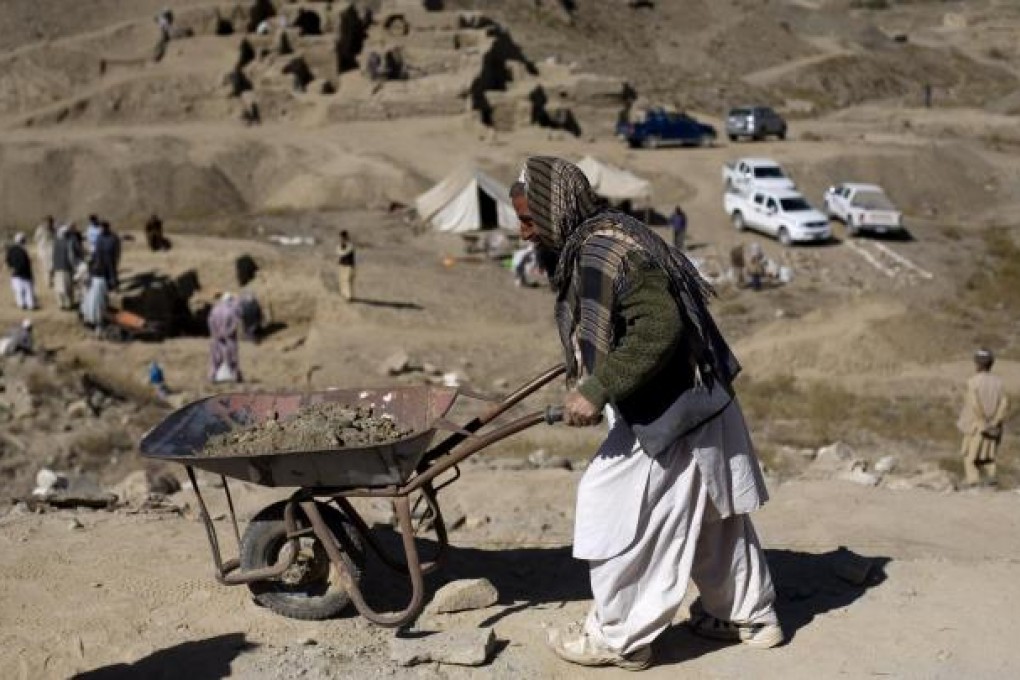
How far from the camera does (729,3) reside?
189 ft

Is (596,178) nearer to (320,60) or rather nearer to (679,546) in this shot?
(320,60)

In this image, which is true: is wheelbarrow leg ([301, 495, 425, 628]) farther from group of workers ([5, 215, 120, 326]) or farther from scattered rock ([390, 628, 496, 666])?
group of workers ([5, 215, 120, 326])

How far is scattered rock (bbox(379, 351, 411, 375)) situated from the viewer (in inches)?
569

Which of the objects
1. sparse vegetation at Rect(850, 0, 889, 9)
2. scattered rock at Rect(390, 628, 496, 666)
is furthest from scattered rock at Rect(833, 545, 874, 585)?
sparse vegetation at Rect(850, 0, 889, 9)

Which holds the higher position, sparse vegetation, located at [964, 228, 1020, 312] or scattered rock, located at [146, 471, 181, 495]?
scattered rock, located at [146, 471, 181, 495]

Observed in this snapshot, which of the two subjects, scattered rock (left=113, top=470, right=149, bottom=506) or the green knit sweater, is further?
scattered rock (left=113, top=470, right=149, bottom=506)

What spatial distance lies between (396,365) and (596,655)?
995cm

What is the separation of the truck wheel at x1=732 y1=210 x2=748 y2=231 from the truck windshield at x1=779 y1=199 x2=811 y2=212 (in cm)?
104

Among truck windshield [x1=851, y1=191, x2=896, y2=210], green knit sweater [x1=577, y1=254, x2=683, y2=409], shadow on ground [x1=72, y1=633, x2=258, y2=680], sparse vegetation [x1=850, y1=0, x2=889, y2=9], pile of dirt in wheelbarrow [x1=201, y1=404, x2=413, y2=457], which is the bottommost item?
sparse vegetation [x1=850, y1=0, x2=889, y2=9]

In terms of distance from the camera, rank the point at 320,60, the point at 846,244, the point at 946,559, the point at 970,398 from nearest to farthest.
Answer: the point at 946,559, the point at 970,398, the point at 846,244, the point at 320,60

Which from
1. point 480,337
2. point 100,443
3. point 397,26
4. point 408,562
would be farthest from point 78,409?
point 397,26

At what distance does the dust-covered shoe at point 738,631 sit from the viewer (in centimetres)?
482

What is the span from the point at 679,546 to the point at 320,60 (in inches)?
1257

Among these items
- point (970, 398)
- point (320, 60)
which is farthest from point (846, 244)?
→ point (320, 60)
